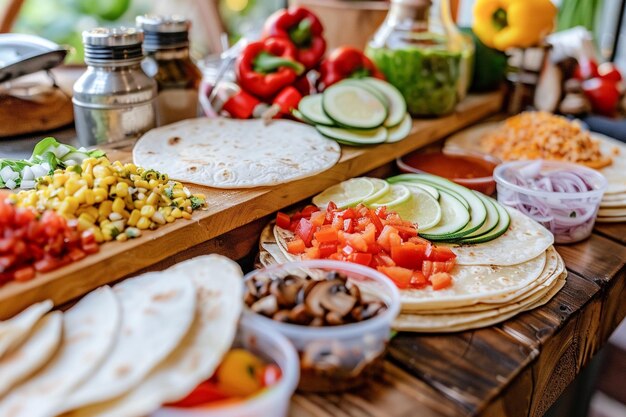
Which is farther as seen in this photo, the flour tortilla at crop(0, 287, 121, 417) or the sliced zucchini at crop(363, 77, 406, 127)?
the sliced zucchini at crop(363, 77, 406, 127)

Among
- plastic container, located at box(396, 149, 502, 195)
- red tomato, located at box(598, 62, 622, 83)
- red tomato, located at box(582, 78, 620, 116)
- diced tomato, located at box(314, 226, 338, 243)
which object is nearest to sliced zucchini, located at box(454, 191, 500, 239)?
plastic container, located at box(396, 149, 502, 195)

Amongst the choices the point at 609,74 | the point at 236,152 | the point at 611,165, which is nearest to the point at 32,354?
the point at 236,152

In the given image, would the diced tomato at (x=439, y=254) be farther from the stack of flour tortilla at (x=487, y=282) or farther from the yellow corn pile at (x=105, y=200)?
the yellow corn pile at (x=105, y=200)

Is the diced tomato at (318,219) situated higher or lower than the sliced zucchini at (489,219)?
higher

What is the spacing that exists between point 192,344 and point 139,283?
0.31 meters

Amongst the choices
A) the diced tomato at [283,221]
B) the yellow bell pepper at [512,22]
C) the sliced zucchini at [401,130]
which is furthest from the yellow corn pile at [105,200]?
the yellow bell pepper at [512,22]

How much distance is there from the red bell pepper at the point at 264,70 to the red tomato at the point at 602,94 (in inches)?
72.6

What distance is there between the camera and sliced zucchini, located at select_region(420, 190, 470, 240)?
214 centimetres

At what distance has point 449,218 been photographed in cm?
226

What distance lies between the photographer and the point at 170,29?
2645 millimetres

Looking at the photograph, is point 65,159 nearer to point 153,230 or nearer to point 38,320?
point 153,230

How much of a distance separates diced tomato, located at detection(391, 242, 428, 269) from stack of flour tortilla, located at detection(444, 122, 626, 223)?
3.84ft

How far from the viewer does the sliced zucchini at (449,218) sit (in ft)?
7.02

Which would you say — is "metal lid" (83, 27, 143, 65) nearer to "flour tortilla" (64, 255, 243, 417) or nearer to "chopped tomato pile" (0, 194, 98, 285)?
"chopped tomato pile" (0, 194, 98, 285)
